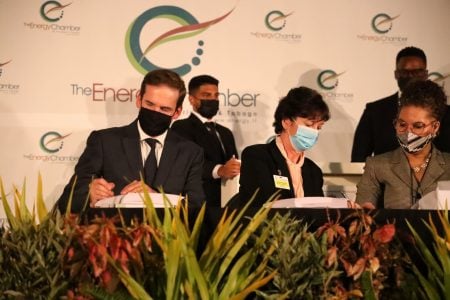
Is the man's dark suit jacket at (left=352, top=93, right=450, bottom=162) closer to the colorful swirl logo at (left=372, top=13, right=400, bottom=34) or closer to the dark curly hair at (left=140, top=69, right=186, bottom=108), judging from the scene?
the colorful swirl logo at (left=372, top=13, right=400, bottom=34)

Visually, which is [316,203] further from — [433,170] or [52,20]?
[52,20]

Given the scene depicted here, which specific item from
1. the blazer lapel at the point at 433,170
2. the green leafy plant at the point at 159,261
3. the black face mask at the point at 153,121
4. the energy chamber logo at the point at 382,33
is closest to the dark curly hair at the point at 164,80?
the black face mask at the point at 153,121

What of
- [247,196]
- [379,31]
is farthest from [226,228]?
[379,31]

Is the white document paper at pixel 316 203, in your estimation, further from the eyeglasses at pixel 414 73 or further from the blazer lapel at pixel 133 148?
the eyeglasses at pixel 414 73

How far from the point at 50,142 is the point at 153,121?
82.6 inches

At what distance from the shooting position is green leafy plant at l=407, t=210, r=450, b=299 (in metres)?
1.83

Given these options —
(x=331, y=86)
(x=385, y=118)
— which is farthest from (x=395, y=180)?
(x=331, y=86)

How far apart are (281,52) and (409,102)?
237 cm

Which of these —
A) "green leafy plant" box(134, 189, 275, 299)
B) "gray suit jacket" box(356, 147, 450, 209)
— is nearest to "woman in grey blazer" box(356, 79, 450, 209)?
"gray suit jacket" box(356, 147, 450, 209)

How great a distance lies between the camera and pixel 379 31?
5.30m

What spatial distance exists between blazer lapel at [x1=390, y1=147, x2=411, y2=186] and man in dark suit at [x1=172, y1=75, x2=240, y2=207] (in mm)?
1375

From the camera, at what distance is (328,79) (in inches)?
207

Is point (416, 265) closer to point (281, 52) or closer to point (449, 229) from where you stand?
point (449, 229)

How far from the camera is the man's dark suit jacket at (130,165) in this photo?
2900mm
